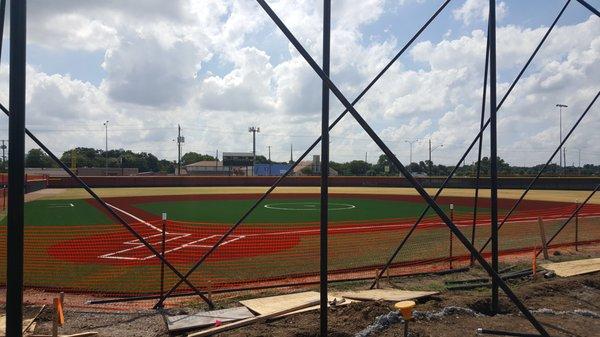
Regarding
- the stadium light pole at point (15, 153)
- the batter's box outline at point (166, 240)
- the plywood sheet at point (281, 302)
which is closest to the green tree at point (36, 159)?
the batter's box outline at point (166, 240)

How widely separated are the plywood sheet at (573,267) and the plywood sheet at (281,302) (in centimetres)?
555

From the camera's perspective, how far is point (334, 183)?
63.0m

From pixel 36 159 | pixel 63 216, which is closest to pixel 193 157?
pixel 36 159

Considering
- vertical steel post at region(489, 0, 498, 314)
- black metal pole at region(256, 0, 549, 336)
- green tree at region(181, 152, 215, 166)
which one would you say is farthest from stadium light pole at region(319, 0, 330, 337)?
green tree at region(181, 152, 215, 166)

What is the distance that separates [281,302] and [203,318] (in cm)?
145

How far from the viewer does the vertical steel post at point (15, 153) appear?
414 centimetres

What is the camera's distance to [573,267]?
11266 mm

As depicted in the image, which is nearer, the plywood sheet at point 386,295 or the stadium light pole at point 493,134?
the stadium light pole at point 493,134

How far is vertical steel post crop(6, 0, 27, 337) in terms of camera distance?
4.14 metres

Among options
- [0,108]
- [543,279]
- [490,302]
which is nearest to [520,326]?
[490,302]

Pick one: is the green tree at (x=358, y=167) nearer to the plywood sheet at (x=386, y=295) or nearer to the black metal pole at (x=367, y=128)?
the plywood sheet at (x=386, y=295)

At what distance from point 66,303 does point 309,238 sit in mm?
10101

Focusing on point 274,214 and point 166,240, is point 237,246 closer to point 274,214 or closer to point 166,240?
point 166,240

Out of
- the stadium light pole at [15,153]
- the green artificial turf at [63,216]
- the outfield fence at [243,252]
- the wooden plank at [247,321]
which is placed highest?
the stadium light pole at [15,153]
